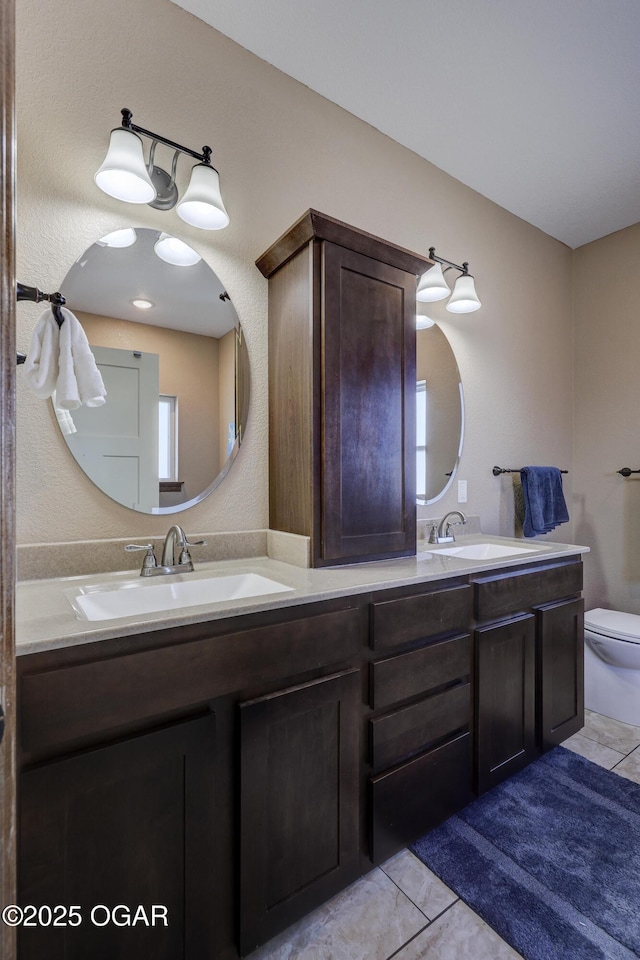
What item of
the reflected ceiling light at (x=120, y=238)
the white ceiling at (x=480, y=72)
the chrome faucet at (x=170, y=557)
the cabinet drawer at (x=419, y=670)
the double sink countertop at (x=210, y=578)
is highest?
the white ceiling at (x=480, y=72)

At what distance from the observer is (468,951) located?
1134 millimetres

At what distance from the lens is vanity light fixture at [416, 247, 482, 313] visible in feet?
7.09

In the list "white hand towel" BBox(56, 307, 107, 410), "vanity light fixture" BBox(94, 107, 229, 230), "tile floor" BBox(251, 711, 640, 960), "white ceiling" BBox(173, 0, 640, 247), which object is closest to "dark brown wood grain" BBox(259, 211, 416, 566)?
"vanity light fixture" BBox(94, 107, 229, 230)

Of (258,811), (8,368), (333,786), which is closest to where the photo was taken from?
(8,368)

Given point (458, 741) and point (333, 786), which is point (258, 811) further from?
point (458, 741)

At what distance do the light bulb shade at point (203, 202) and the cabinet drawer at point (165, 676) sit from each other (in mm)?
1357

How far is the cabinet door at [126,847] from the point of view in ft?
2.71

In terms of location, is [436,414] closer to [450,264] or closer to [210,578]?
[450,264]

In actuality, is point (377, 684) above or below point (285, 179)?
below

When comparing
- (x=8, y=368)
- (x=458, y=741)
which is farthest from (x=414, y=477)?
(x=8, y=368)

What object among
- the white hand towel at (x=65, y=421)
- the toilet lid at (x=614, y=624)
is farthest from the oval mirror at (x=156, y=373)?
the toilet lid at (x=614, y=624)

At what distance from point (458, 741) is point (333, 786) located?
1.78 ft

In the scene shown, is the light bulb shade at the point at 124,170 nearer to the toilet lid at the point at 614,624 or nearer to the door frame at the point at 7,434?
the door frame at the point at 7,434

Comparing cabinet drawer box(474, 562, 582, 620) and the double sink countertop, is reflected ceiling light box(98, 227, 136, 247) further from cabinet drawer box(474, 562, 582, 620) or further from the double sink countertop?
cabinet drawer box(474, 562, 582, 620)
